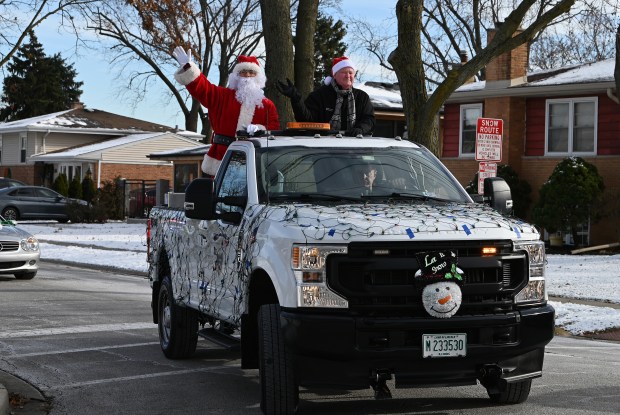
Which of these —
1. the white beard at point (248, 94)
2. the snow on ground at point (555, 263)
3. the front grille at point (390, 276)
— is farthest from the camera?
the snow on ground at point (555, 263)

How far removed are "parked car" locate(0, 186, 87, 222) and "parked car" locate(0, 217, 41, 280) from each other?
1030 inches

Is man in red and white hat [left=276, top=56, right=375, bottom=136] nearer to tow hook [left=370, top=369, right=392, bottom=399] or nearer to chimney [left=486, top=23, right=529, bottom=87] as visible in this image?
tow hook [left=370, top=369, right=392, bottom=399]

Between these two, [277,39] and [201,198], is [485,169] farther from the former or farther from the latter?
[201,198]

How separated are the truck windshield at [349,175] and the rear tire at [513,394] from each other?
4.95ft

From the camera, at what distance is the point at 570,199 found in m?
28.7

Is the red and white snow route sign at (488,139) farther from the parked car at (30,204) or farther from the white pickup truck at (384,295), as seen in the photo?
the parked car at (30,204)

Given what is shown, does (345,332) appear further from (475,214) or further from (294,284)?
(475,214)

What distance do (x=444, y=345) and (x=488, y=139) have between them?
10.3 meters

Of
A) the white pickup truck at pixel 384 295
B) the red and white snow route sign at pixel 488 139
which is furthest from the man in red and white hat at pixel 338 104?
the red and white snow route sign at pixel 488 139

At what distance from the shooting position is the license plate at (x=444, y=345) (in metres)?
6.89

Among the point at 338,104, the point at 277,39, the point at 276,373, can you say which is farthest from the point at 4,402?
the point at 277,39

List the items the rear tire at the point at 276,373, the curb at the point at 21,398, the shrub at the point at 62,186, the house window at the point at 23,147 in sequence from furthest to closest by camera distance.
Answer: the house window at the point at 23,147, the shrub at the point at 62,186, the curb at the point at 21,398, the rear tire at the point at 276,373

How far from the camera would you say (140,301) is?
16375 millimetres

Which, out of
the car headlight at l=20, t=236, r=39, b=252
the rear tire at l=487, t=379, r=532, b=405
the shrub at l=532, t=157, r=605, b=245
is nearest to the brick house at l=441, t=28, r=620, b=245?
the shrub at l=532, t=157, r=605, b=245
